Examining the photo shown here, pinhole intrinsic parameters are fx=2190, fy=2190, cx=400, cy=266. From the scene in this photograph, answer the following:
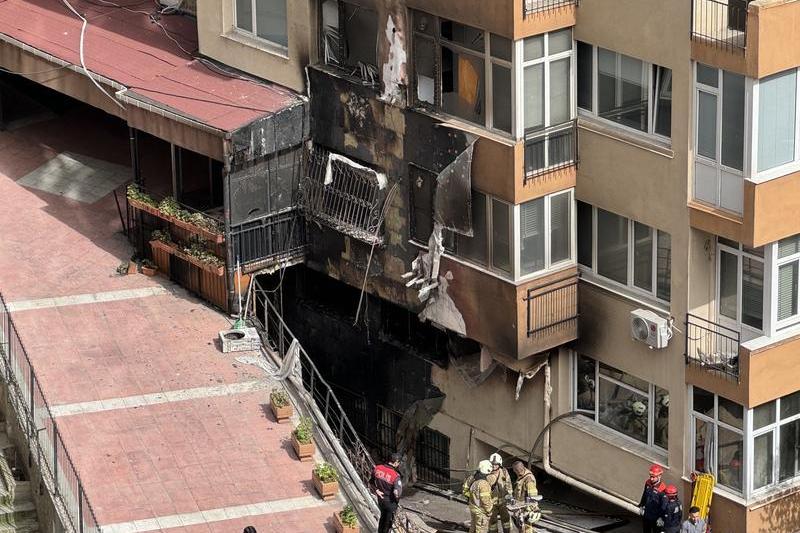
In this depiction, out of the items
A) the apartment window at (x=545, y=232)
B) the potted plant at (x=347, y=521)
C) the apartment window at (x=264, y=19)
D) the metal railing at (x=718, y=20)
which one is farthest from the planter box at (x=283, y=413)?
the metal railing at (x=718, y=20)

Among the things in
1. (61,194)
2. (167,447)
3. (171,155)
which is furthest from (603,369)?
(61,194)

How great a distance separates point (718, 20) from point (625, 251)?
5.03m

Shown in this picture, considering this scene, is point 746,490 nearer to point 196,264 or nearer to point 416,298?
point 416,298

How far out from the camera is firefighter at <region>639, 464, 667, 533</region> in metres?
38.6

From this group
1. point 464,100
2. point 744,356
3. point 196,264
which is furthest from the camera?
point 196,264

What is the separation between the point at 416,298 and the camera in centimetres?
4278

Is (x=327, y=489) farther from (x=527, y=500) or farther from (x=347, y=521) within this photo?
(x=527, y=500)

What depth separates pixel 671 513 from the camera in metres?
38.3

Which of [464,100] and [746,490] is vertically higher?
[464,100]

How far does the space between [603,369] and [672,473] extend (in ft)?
8.25

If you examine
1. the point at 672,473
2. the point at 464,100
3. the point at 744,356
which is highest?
the point at 464,100

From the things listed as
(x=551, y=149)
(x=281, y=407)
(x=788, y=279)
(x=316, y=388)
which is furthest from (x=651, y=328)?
(x=316, y=388)

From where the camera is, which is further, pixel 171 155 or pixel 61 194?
pixel 61 194

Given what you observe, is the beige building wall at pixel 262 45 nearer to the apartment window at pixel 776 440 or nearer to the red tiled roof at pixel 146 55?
the red tiled roof at pixel 146 55
